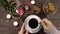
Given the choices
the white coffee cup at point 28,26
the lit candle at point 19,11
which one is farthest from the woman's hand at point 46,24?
the lit candle at point 19,11

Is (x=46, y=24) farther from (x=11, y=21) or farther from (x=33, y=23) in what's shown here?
(x=11, y=21)

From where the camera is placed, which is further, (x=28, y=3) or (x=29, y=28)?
(x=28, y=3)

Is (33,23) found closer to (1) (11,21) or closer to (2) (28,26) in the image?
(2) (28,26)

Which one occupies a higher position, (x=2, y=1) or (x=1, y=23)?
(x=2, y=1)

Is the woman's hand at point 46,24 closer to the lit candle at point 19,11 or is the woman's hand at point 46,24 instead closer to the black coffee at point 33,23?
the black coffee at point 33,23

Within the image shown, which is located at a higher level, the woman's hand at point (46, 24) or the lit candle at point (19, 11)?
the lit candle at point (19, 11)

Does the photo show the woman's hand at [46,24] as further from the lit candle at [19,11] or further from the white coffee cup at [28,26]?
the lit candle at [19,11]

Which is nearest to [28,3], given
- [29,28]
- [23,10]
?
[23,10]

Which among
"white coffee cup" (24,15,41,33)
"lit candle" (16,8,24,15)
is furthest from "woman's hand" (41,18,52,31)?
"lit candle" (16,8,24,15)

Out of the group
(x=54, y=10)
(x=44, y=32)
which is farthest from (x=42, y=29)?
(x=54, y=10)

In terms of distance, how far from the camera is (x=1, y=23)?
881 mm

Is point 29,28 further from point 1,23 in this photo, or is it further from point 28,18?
point 1,23

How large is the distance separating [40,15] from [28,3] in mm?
92

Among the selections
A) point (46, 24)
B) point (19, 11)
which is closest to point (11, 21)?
point (19, 11)
